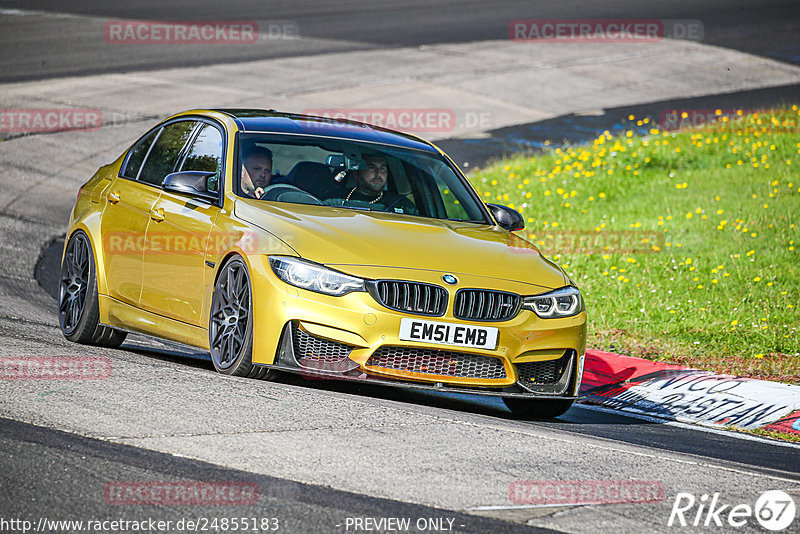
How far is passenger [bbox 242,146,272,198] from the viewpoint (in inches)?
306

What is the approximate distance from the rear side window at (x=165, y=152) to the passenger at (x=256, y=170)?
0.84 metres

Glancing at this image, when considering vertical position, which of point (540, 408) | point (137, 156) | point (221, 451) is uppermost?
point (137, 156)

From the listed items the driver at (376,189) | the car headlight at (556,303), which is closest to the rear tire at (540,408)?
the car headlight at (556,303)

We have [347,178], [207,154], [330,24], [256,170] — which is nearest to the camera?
[256,170]

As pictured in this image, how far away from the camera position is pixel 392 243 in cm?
714

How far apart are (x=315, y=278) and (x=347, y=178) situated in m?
1.45

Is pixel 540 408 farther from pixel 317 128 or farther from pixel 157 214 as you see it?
pixel 157 214

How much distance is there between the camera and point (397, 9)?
3406 cm

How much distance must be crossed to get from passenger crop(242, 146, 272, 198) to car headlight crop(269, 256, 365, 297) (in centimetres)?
103

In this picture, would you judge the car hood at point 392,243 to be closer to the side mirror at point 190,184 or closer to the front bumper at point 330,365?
the side mirror at point 190,184

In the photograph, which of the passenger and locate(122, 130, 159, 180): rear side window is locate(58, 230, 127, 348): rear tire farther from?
the passenger

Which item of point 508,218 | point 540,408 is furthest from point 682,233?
point 540,408

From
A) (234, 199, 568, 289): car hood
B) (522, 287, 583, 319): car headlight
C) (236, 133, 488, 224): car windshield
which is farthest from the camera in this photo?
(236, 133, 488, 224): car windshield

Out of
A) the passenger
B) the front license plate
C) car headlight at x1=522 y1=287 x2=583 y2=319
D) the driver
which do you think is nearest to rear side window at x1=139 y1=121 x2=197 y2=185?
the passenger
